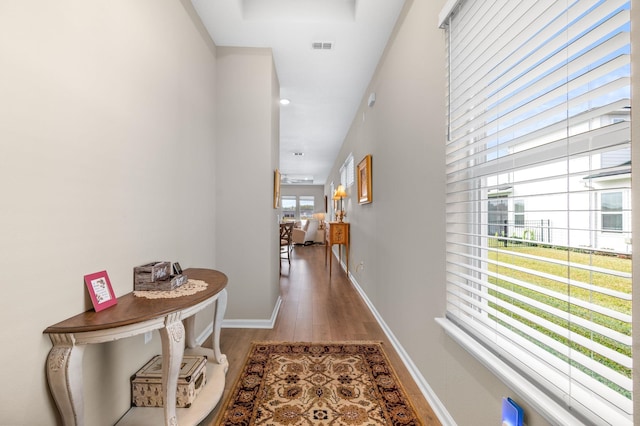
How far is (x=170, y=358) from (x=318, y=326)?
168 centimetres

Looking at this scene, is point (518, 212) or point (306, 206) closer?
point (518, 212)

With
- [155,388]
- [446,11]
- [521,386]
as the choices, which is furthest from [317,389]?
[446,11]

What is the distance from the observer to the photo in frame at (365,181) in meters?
3.21

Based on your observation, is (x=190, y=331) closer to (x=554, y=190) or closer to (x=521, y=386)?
(x=521, y=386)

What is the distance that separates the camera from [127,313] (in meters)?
1.12

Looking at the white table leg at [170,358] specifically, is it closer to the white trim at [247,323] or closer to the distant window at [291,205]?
the white trim at [247,323]

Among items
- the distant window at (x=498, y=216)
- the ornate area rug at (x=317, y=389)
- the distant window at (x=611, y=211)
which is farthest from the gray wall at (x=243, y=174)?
the distant window at (x=611, y=211)

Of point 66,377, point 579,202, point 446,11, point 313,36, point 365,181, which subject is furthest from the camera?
point 365,181

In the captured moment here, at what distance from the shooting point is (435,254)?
5.16 feet

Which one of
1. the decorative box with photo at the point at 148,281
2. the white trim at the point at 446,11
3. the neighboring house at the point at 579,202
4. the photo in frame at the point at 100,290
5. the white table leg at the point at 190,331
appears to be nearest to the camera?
the neighboring house at the point at 579,202

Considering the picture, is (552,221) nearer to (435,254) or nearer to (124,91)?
(435,254)

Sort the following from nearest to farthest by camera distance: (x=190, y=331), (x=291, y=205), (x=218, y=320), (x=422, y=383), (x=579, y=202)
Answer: (x=579, y=202) < (x=422, y=383) < (x=218, y=320) < (x=190, y=331) < (x=291, y=205)

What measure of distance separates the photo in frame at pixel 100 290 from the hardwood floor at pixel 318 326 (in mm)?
846

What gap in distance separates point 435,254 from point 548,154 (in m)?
0.83
